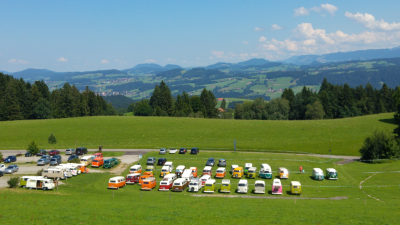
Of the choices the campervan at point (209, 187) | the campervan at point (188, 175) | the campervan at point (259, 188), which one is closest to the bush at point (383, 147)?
the campervan at point (259, 188)

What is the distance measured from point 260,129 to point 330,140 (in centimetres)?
2014

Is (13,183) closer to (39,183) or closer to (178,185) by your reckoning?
(39,183)

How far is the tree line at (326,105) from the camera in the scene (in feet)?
405

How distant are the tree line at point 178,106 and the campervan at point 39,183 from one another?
88055mm

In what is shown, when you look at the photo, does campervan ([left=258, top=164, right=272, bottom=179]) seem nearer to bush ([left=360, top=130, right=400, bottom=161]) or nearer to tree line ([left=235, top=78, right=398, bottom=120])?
bush ([left=360, top=130, right=400, bottom=161])

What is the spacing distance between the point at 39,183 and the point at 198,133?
51046mm

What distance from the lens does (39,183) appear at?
3691 cm

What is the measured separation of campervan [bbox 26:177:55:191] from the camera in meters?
36.7

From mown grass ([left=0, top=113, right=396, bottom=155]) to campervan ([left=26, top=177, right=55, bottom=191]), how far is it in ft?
114

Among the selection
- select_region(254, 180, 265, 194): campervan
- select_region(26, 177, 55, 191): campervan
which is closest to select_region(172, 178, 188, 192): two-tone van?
select_region(254, 180, 265, 194): campervan

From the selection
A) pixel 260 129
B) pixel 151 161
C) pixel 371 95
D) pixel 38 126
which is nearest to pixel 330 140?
pixel 260 129

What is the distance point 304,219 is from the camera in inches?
966

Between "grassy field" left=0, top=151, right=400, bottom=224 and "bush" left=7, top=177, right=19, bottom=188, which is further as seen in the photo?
"bush" left=7, top=177, right=19, bottom=188

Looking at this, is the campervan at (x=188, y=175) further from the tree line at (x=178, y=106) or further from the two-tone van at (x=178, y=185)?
the tree line at (x=178, y=106)
